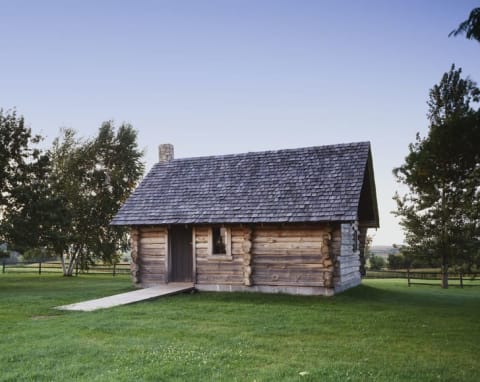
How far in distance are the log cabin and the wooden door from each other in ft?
0.15

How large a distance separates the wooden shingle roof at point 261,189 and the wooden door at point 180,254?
1.09 m

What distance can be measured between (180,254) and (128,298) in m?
4.65

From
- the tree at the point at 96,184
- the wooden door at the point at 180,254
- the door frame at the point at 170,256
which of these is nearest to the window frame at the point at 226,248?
the door frame at the point at 170,256

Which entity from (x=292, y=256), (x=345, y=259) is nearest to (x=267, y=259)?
(x=292, y=256)

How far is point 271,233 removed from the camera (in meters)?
18.2

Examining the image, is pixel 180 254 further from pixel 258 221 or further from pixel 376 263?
pixel 376 263

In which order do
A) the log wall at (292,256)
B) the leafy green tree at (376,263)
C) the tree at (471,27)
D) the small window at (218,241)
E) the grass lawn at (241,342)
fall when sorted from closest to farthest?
1. the grass lawn at (241,342)
2. the tree at (471,27)
3. the log wall at (292,256)
4. the small window at (218,241)
5. the leafy green tree at (376,263)

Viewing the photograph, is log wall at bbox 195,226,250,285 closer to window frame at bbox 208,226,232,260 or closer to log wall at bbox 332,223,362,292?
window frame at bbox 208,226,232,260

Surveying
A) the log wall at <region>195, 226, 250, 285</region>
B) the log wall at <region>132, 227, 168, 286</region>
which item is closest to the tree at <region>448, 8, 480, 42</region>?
the log wall at <region>195, 226, 250, 285</region>

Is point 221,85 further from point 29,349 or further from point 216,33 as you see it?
point 29,349

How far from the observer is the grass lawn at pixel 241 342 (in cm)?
702

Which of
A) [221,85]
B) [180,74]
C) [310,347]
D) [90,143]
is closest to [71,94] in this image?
[180,74]

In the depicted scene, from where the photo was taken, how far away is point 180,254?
65.8 feet

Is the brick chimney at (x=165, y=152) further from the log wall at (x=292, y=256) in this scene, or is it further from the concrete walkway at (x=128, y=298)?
the log wall at (x=292, y=256)
